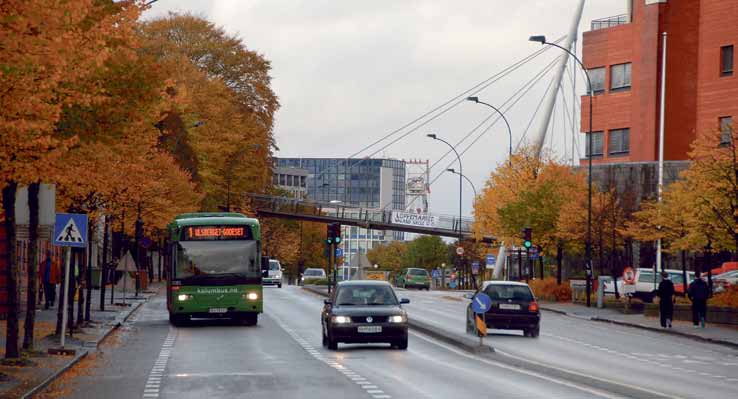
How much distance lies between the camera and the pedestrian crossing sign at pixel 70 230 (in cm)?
2859

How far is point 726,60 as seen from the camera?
77188 millimetres

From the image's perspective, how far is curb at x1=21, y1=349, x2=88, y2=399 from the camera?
1936cm

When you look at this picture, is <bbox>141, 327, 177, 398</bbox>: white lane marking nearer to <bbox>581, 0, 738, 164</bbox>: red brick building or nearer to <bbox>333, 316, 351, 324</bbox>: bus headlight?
<bbox>333, 316, 351, 324</bbox>: bus headlight

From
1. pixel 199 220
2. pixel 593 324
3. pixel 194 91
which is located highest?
pixel 194 91

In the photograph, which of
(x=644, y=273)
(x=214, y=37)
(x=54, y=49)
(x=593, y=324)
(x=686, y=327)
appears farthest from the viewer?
(x=214, y=37)

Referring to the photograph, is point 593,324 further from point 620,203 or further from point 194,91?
point 194,91

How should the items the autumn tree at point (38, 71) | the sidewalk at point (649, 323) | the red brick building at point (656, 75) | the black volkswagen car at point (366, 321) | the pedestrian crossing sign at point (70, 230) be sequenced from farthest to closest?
the red brick building at point (656, 75) < the sidewalk at point (649, 323) < the black volkswagen car at point (366, 321) < the pedestrian crossing sign at point (70, 230) < the autumn tree at point (38, 71)

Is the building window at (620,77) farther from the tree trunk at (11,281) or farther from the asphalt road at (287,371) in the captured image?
the tree trunk at (11,281)

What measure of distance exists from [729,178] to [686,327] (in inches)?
209

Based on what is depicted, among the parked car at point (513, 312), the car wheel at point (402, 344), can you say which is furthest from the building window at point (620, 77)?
the car wheel at point (402, 344)

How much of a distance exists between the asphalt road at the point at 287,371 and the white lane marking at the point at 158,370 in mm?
14

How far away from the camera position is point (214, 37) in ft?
292

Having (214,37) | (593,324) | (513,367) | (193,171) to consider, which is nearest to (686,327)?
(593,324)

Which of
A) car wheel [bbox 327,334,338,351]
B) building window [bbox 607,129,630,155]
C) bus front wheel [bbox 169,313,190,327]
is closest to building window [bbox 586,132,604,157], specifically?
building window [bbox 607,129,630,155]
